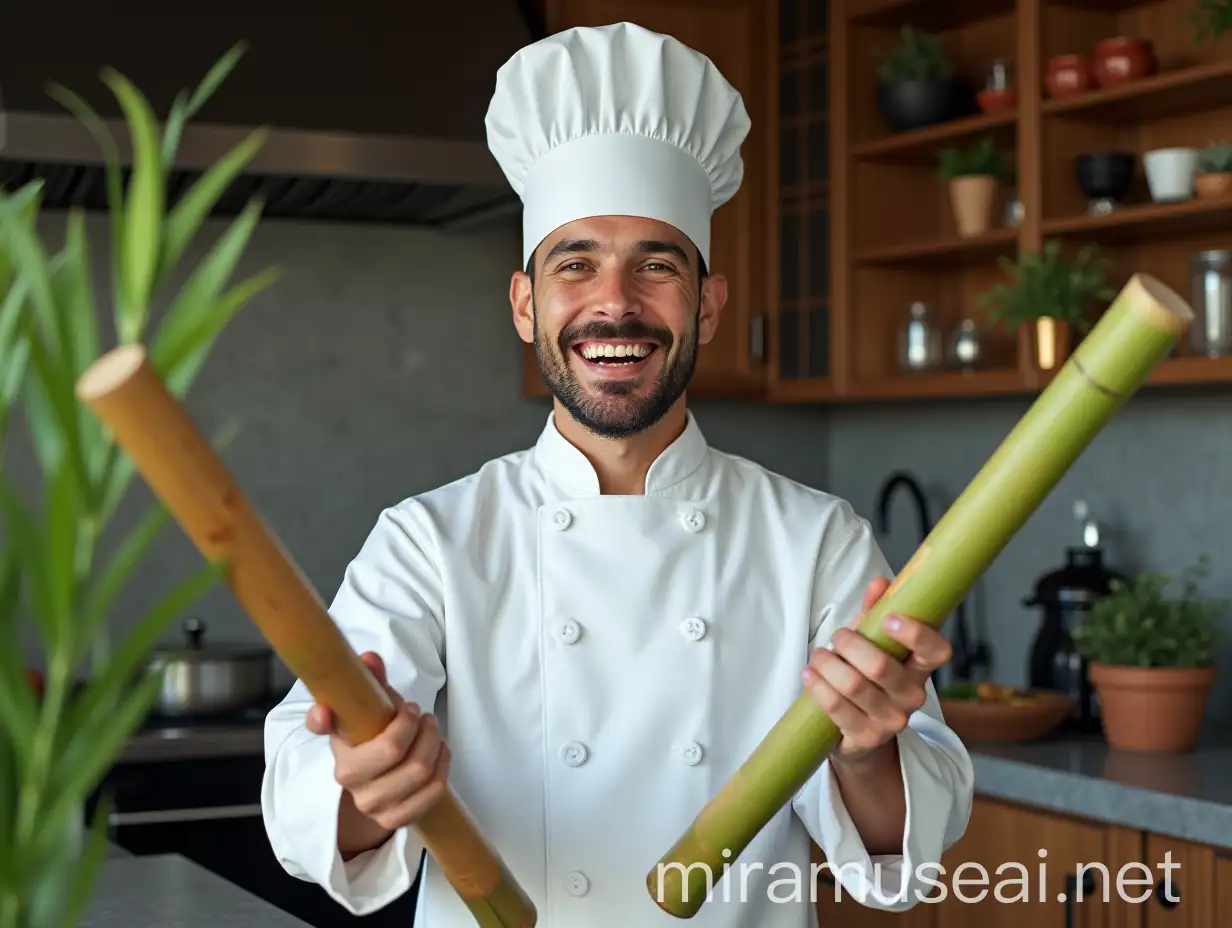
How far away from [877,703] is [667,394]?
54cm

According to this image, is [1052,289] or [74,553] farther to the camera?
[1052,289]

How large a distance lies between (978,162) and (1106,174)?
0.35 metres

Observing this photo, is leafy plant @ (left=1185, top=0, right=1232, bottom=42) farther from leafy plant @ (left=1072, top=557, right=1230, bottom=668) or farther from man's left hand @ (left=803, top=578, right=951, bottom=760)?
man's left hand @ (left=803, top=578, right=951, bottom=760)

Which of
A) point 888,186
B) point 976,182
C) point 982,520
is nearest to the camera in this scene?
point 982,520

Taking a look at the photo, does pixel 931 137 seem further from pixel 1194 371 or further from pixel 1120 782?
pixel 1120 782

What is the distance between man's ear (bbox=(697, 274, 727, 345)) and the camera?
1530 mm

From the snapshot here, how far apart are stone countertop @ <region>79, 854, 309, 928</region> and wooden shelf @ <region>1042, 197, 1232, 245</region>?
1905mm

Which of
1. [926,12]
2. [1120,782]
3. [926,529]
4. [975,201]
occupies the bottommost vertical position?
[1120,782]

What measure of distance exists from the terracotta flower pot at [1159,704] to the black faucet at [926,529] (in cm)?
70

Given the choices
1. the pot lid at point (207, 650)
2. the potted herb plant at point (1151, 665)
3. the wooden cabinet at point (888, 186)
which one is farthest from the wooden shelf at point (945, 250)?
the pot lid at point (207, 650)

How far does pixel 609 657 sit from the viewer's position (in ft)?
4.58

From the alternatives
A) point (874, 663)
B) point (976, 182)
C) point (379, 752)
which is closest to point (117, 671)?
point (379, 752)

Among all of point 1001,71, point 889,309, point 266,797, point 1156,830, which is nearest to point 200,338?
point 266,797

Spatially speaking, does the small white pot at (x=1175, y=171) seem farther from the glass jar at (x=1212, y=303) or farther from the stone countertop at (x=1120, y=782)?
the stone countertop at (x=1120, y=782)
